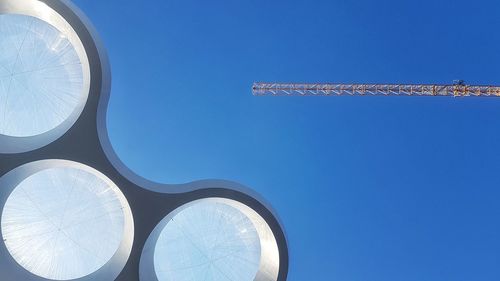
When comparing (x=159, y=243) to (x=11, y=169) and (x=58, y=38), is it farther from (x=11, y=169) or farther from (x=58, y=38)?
(x=58, y=38)

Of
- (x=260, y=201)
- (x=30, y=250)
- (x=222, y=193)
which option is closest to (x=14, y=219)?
(x=30, y=250)

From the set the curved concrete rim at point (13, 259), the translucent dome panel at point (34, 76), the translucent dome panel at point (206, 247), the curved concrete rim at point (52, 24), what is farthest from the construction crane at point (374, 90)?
the curved concrete rim at point (13, 259)

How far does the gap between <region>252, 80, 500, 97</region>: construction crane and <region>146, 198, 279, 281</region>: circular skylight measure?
61.1 ft

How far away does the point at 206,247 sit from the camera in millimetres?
14727

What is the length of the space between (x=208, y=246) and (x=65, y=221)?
4579 mm

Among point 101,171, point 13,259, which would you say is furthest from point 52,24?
Result: point 13,259

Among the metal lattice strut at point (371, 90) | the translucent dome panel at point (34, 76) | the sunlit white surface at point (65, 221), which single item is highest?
the metal lattice strut at point (371, 90)

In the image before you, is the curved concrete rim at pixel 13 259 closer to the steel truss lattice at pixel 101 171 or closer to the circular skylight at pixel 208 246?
the steel truss lattice at pixel 101 171

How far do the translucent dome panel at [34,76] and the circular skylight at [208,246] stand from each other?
493 cm

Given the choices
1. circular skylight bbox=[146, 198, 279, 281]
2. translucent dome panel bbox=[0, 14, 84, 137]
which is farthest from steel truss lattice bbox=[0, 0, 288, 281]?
circular skylight bbox=[146, 198, 279, 281]

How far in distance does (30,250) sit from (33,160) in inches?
143

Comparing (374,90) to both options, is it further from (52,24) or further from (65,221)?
(52,24)

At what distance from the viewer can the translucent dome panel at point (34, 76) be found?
1309cm

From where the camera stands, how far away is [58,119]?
46.3ft
